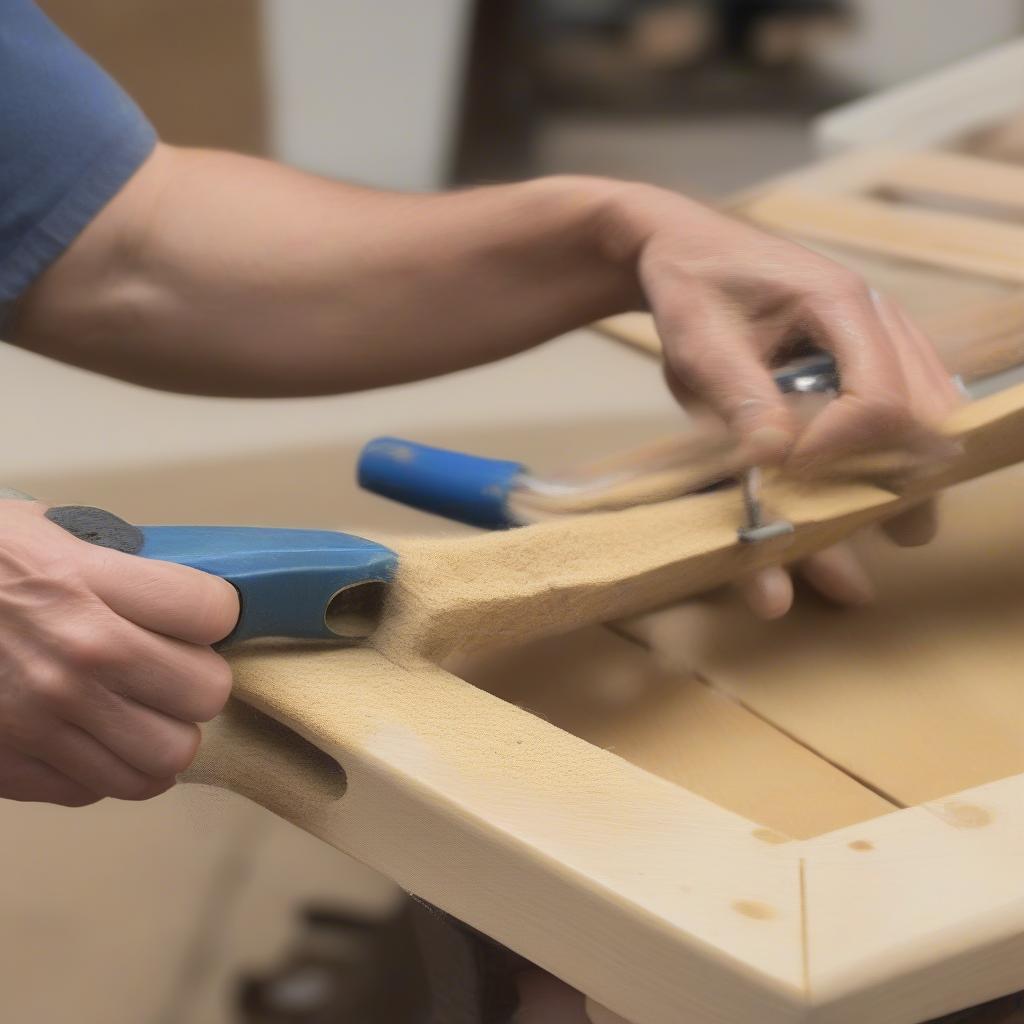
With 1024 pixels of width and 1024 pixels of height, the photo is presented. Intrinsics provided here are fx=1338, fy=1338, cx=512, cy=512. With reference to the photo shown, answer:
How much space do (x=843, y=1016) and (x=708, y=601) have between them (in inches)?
12.1

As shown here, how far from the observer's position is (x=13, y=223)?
76 centimetres

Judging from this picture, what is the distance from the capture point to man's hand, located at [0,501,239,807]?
425mm

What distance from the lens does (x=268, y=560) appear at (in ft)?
1.47

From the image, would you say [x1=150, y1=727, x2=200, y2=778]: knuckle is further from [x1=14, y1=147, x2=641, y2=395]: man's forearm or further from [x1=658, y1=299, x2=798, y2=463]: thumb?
[x1=14, y1=147, x2=641, y2=395]: man's forearm

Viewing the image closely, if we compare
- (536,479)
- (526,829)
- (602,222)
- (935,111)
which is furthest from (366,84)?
(526,829)

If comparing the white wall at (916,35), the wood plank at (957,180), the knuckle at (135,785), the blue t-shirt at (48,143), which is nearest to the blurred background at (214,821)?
the knuckle at (135,785)

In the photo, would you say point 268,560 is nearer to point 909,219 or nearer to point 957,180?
point 909,219

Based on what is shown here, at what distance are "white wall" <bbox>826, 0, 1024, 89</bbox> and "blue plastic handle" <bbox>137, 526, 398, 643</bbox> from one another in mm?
2747

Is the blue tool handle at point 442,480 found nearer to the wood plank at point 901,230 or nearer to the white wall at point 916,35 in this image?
the wood plank at point 901,230

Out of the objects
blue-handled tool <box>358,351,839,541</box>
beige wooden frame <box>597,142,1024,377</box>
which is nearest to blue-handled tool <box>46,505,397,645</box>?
blue-handled tool <box>358,351,839,541</box>

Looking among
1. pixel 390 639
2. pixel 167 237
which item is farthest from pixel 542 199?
pixel 390 639

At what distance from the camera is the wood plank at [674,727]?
0.50m

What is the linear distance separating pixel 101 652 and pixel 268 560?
0.06 metres

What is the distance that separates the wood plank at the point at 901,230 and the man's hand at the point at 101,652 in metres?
0.74
